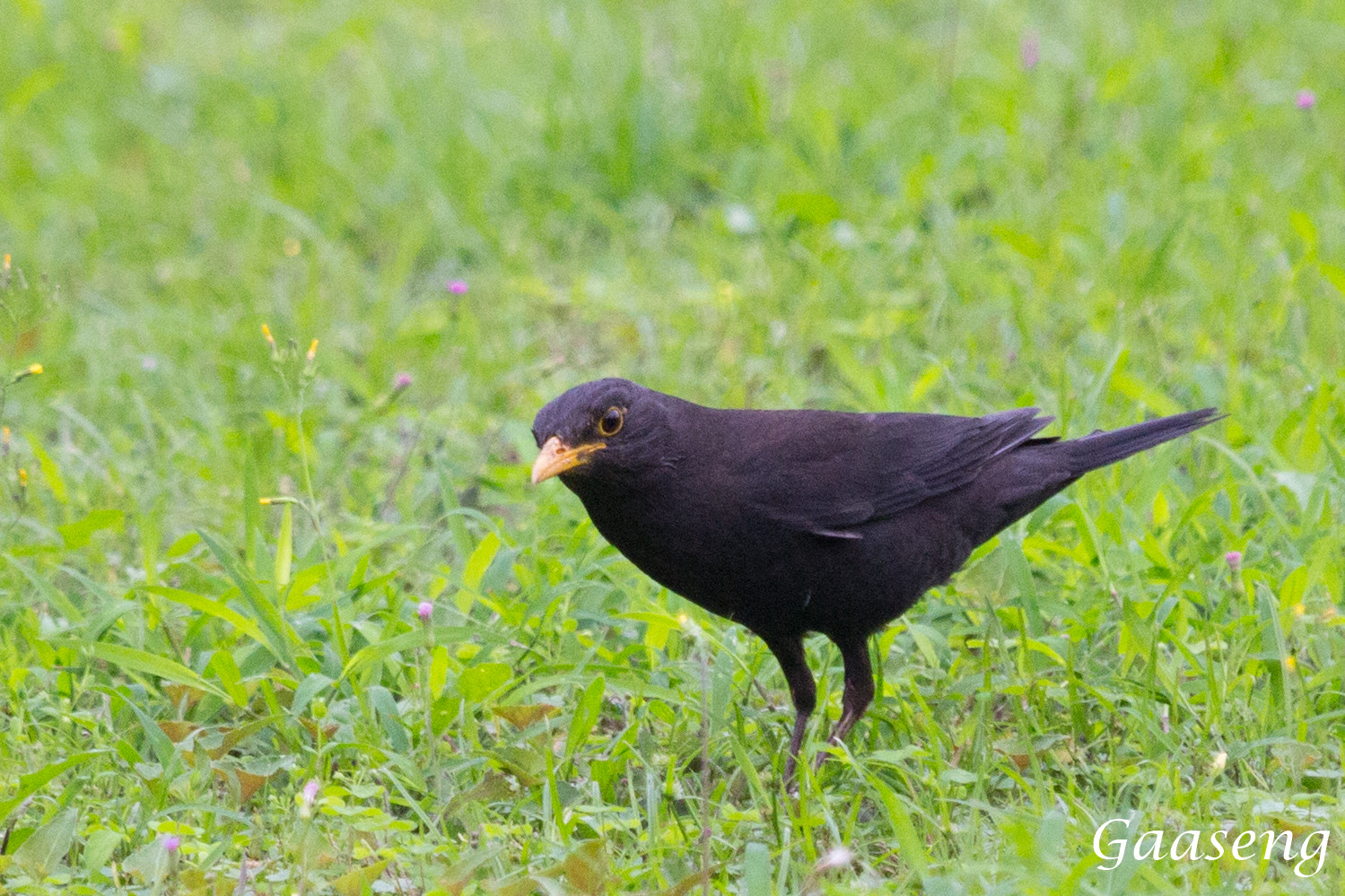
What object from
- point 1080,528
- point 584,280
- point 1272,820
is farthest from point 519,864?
point 584,280

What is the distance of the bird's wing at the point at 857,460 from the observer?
3707 millimetres

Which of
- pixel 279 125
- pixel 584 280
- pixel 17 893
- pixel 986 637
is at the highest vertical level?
pixel 279 125

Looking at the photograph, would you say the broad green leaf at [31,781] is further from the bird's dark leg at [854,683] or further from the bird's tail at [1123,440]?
the bird's tail at [1123,440]

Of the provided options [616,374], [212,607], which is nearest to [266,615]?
[212,607]

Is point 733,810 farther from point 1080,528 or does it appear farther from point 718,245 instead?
point 718,245

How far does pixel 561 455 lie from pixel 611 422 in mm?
145

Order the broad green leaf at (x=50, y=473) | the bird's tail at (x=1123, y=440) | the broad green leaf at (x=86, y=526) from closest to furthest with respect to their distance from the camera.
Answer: the bird's tail at (x=1123, y=440), the broad green leaf at (x=86, y=526), the broad green leaf at (x=50, y=473)

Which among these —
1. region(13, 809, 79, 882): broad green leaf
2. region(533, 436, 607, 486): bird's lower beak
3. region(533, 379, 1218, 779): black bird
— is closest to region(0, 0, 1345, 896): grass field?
region(13, 809, 79, 882): broad green leaf

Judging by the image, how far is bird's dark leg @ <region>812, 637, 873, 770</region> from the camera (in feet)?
12.5

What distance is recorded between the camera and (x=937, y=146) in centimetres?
715

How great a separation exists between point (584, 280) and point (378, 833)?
11.6 ft

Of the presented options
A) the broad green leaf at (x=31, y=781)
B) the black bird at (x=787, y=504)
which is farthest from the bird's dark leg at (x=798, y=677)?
the broad green leaf at (x=31, y=781)

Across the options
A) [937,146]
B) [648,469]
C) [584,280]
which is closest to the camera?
[648,469]

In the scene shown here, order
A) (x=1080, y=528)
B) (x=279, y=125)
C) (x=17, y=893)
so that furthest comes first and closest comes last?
1. (x=279, y=125)
2. (x=1080, y=528)
3. (x=17, y=893)
